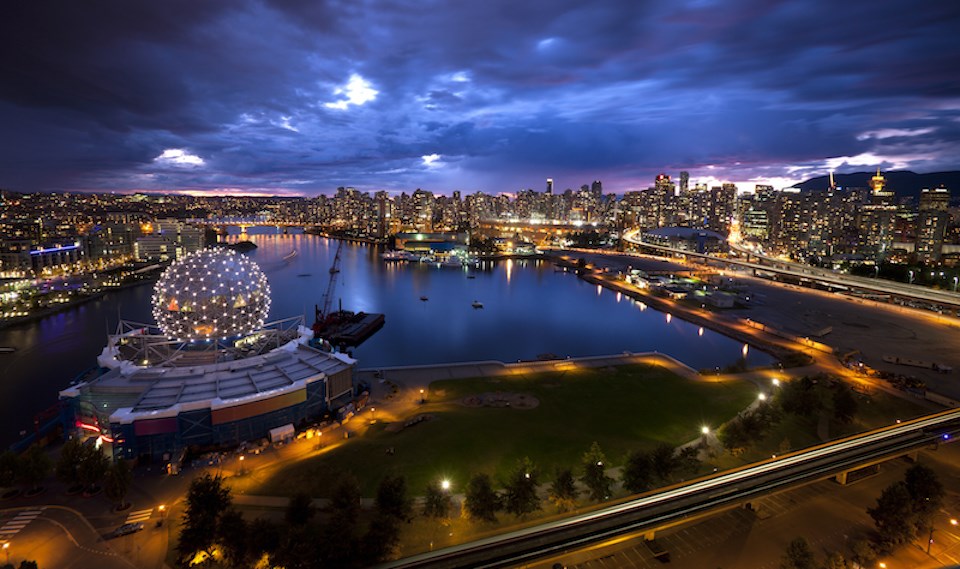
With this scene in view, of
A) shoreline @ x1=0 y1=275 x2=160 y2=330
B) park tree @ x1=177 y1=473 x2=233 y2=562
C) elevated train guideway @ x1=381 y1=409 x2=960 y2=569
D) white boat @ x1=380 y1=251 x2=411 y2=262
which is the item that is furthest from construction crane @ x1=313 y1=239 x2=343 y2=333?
elevated train guideway @ x1=381 y1=409 x2=960 y2=569

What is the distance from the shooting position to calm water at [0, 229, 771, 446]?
22672mm

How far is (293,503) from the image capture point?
934 cm

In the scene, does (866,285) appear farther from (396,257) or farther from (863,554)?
(396,257)

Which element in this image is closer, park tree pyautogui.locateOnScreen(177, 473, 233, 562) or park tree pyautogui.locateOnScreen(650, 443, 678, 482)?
park tree pyautogui.locateOnScreen(177, 473, 233, 562)

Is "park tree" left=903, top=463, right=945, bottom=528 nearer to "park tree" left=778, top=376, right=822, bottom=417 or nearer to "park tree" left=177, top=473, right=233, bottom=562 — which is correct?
"park tree" left=778, top=376, right=822, bottom=417

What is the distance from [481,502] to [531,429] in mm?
4829

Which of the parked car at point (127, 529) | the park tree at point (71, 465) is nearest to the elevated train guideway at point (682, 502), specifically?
the parked car at point (127, 529)

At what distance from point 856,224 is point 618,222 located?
182 feet

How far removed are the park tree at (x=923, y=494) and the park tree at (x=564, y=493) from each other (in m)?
7.16

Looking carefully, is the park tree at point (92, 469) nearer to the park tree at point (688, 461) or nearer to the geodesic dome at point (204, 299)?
the geodesic dome at point (204, 299)

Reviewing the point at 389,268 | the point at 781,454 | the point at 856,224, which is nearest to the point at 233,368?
the point at 781,454

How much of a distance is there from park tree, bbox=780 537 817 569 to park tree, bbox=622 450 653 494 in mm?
A: 2858

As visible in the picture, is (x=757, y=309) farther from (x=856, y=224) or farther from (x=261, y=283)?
(x=856, y=224)

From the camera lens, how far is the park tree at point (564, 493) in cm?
1018
